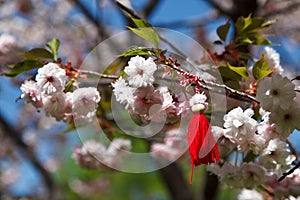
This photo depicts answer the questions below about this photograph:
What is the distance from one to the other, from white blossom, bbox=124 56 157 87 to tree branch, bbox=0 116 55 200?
2727mm

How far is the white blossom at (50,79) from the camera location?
120 centimetres

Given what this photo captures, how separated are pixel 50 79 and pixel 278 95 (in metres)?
0.57

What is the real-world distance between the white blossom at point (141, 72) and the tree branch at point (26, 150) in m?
2.73

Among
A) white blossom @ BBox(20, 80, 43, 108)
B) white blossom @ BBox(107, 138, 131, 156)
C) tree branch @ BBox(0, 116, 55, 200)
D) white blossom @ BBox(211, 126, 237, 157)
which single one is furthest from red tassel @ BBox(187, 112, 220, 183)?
tree branch @ BBox(0, 116, 55, 200)

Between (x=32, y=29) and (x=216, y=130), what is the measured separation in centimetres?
478

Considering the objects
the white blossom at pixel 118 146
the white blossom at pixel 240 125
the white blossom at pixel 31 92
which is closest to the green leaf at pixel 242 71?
the white blossom at pixel 240 125

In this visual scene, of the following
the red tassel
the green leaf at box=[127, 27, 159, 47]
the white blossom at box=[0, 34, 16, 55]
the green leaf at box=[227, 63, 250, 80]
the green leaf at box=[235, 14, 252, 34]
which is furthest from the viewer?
the white blossom at box=[0, 34, 16, 55]

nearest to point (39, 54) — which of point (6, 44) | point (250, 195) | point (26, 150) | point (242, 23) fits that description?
point (6, 44)

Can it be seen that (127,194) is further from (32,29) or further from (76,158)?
(76,158)

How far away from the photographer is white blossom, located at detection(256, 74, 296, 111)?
1.05m

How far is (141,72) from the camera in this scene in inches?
41.8

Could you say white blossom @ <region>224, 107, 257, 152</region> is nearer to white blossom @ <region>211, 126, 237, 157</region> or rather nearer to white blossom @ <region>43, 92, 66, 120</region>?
white blossom @ <region>211, 126, 237, 157</region>

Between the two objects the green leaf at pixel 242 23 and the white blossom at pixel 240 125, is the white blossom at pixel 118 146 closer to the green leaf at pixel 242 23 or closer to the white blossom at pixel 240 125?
the green leaf at pixel 242 23

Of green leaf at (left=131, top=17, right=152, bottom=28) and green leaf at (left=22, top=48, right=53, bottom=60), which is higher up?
green leaf at (left=131, top=17, right=152, bottom=28)
